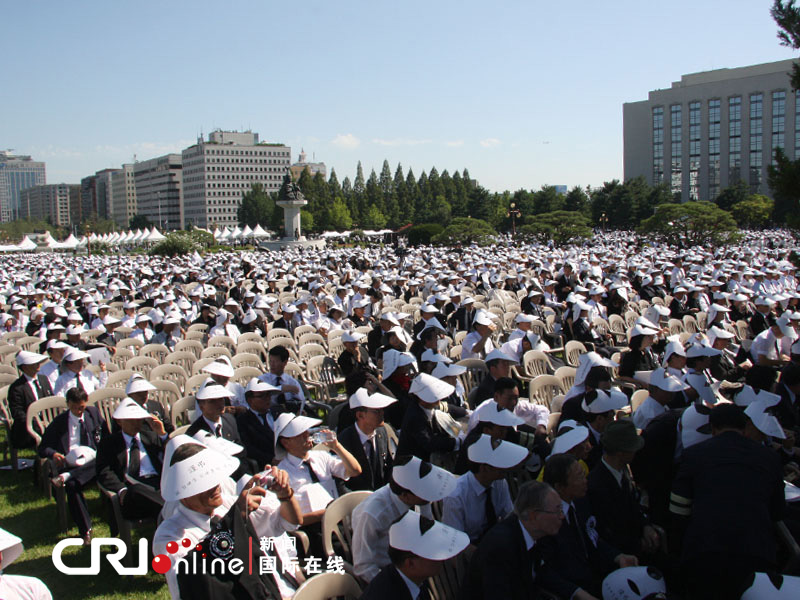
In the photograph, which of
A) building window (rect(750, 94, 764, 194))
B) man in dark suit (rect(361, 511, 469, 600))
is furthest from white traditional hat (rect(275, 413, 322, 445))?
building window (rect(750, 94, 764, 194))

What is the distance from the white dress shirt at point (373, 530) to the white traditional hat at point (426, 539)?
0.68m

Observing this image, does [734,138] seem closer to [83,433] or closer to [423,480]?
[83,433]

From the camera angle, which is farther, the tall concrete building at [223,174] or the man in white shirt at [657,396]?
the tall concrete building at [223,174]

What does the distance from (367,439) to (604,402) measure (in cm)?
180

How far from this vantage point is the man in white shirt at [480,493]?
11.3ft

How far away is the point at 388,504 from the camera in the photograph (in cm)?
323

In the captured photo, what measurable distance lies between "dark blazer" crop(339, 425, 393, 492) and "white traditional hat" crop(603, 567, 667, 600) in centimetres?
170

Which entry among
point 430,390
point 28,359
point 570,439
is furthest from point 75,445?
point 570,439

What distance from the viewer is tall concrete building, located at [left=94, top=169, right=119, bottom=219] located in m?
183

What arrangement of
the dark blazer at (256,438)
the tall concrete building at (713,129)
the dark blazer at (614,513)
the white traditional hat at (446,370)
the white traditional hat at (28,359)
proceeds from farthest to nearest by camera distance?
the tall concrete building at (713,129) → the white traditional hat at (28,359) → the white traditional hat at (446,370) → the dark blazer at (256,438) → the dark blazer at (614,513)

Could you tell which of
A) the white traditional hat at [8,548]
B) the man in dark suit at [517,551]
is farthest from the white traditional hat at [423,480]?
the white traditional hat at [8,548]

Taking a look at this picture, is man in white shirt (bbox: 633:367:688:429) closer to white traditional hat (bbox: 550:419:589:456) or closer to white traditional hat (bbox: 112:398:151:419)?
white traditional hat (bbox: 550:419:589:456)

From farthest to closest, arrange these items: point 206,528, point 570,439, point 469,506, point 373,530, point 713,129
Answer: point 713,129
point 570,439
point 469,506
point 373,530
point 206,528

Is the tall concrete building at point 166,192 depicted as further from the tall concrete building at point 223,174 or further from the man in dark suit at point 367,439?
the man in dark suit at point 367,439
